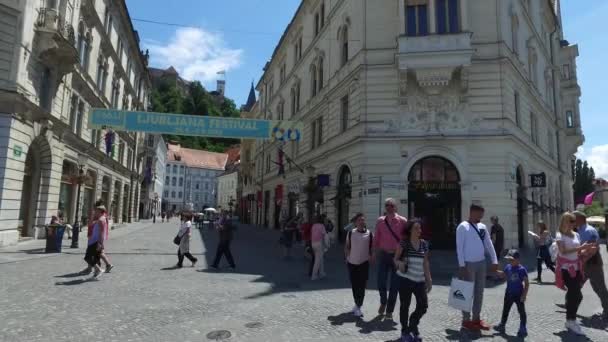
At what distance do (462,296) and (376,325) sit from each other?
152cm

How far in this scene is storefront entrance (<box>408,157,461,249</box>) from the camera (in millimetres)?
18219

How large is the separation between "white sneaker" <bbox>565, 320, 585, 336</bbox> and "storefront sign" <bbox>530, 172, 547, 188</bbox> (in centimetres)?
1622

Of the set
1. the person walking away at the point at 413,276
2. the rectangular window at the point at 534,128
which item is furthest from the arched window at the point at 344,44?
the person walking away at the point at 413,276

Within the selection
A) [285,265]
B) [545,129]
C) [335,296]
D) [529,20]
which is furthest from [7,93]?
[545,129]

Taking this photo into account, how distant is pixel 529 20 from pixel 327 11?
12.6 metres

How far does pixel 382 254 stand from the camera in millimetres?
7172

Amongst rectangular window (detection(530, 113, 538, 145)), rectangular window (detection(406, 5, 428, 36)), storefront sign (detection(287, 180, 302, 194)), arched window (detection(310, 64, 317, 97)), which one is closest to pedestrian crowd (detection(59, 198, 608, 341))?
rectangular window (detection(406, 5, 428, 36))

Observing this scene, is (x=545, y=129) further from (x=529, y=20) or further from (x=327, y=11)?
(x=327, y=11)

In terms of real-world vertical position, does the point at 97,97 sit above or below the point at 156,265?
above

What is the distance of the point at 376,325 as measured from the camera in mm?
6191

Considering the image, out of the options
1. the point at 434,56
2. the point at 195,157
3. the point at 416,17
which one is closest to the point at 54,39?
the point at 416,17

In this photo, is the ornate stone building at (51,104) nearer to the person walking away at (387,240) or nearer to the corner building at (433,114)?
the corner building at (433,114)

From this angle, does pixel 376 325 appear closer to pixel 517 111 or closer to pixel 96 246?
pixel 96 246

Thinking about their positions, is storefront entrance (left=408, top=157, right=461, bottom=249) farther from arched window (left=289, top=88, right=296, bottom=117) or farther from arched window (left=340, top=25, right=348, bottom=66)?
arched window (left=289, top=88, right=296, bottom=117)
